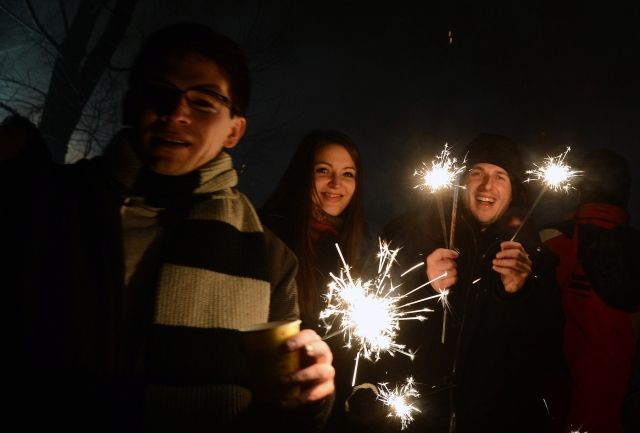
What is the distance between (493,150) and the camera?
3762 millimetres

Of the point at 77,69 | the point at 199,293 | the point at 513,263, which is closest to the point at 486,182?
the point at 513,263

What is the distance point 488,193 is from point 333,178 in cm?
155

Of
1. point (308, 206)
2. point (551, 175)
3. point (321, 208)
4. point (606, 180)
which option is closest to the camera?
point (551, 175)

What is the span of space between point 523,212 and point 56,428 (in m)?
3.97

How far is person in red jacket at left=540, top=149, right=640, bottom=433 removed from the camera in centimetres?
366

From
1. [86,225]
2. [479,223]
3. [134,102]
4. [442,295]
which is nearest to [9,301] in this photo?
[86,225]

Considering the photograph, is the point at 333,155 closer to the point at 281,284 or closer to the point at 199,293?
the point at 281,284

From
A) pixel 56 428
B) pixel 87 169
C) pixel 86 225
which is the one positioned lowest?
pixel 56 428

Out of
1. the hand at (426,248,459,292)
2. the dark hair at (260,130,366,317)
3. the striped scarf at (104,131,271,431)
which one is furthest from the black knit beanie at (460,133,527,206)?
the striped scarf at (104,131,271,431)

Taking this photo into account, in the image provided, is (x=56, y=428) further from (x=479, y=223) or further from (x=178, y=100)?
(x=479, y=223)

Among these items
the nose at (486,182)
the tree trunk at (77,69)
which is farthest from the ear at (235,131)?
the tree trunk at (77,69)

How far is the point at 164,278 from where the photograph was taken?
167cm

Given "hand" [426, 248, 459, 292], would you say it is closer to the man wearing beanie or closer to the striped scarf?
the man wearing beanie

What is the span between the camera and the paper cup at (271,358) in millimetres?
1313
